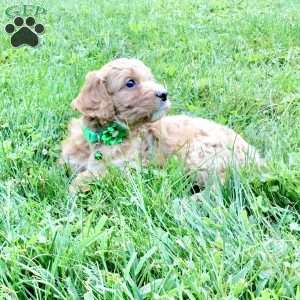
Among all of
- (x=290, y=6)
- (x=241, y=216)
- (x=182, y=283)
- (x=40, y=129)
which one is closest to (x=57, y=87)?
(x=40, y=129)

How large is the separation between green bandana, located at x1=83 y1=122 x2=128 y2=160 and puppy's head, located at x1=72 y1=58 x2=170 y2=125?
5 centimetres

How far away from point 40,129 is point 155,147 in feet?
2.99

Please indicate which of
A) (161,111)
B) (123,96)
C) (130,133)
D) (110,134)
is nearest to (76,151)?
(110,134)

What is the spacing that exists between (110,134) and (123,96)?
0.26 metres

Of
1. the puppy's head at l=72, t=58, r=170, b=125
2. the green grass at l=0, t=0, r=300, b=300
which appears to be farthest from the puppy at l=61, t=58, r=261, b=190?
the green grass at l=0, t=0, r=300, b=300

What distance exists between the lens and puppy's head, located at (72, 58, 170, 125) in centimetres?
409

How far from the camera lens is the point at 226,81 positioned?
5.70m

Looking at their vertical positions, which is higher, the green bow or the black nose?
the black nose

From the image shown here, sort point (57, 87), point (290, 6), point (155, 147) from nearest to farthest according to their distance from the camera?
point (155, 147)
point (57, 87)
point (290, 6)

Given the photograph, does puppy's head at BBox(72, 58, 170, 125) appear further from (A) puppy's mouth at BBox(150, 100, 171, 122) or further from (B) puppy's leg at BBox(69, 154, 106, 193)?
(B) puppy's leg at BBox(69, 154, 106, 193)

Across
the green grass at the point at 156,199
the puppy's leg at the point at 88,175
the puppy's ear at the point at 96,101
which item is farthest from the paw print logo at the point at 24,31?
the puppy's leg at the point at 88,175

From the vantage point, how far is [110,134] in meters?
4.20

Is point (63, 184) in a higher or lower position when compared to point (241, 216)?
lower

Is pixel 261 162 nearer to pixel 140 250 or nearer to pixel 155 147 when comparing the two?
pixel 155 147
